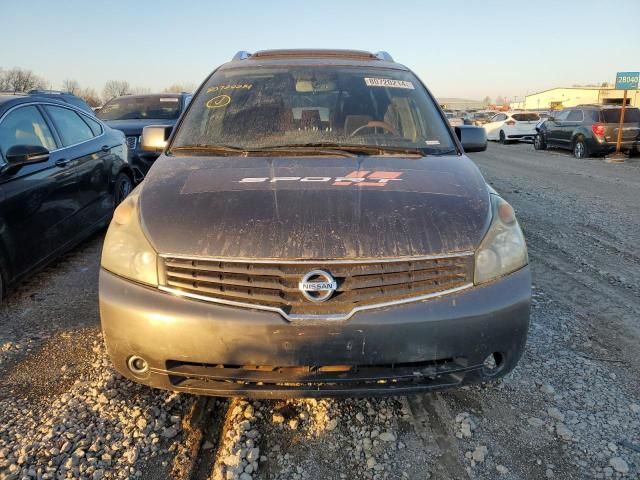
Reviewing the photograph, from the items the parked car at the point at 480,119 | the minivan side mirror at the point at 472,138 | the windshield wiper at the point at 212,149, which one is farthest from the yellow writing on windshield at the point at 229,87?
the parked car at the point at 480,119

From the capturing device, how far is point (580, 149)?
15.7 metres

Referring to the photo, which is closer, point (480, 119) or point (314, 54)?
point (314, 54)

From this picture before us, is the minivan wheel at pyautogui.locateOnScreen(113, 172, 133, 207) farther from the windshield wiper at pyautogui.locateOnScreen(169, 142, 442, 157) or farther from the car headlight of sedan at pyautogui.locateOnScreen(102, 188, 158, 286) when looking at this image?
the car headlight of sedan at pyautogui.locateOnScreen(102, 188, 158, 286)

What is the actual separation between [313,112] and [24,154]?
2.26 meters

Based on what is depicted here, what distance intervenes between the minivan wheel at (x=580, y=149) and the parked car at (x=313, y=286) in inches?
595

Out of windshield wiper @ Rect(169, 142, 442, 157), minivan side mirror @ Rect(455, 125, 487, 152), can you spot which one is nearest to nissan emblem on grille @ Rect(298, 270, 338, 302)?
windshield wiper @ Rect(169, 142, 442, 157)

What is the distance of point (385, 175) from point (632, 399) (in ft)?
5.87

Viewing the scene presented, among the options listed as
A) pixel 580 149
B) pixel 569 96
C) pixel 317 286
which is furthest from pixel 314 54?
pixel 569 96

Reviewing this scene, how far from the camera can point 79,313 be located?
373 cm

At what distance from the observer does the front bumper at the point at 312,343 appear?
6.59 feet

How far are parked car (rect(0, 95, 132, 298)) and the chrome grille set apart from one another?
2.24m

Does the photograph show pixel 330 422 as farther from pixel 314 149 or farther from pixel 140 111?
pixel 140 111

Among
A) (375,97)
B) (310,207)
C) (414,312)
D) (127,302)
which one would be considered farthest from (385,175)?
(127,302)

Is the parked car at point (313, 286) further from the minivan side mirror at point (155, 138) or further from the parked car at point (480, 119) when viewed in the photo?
the parked car at point (480, 119)
